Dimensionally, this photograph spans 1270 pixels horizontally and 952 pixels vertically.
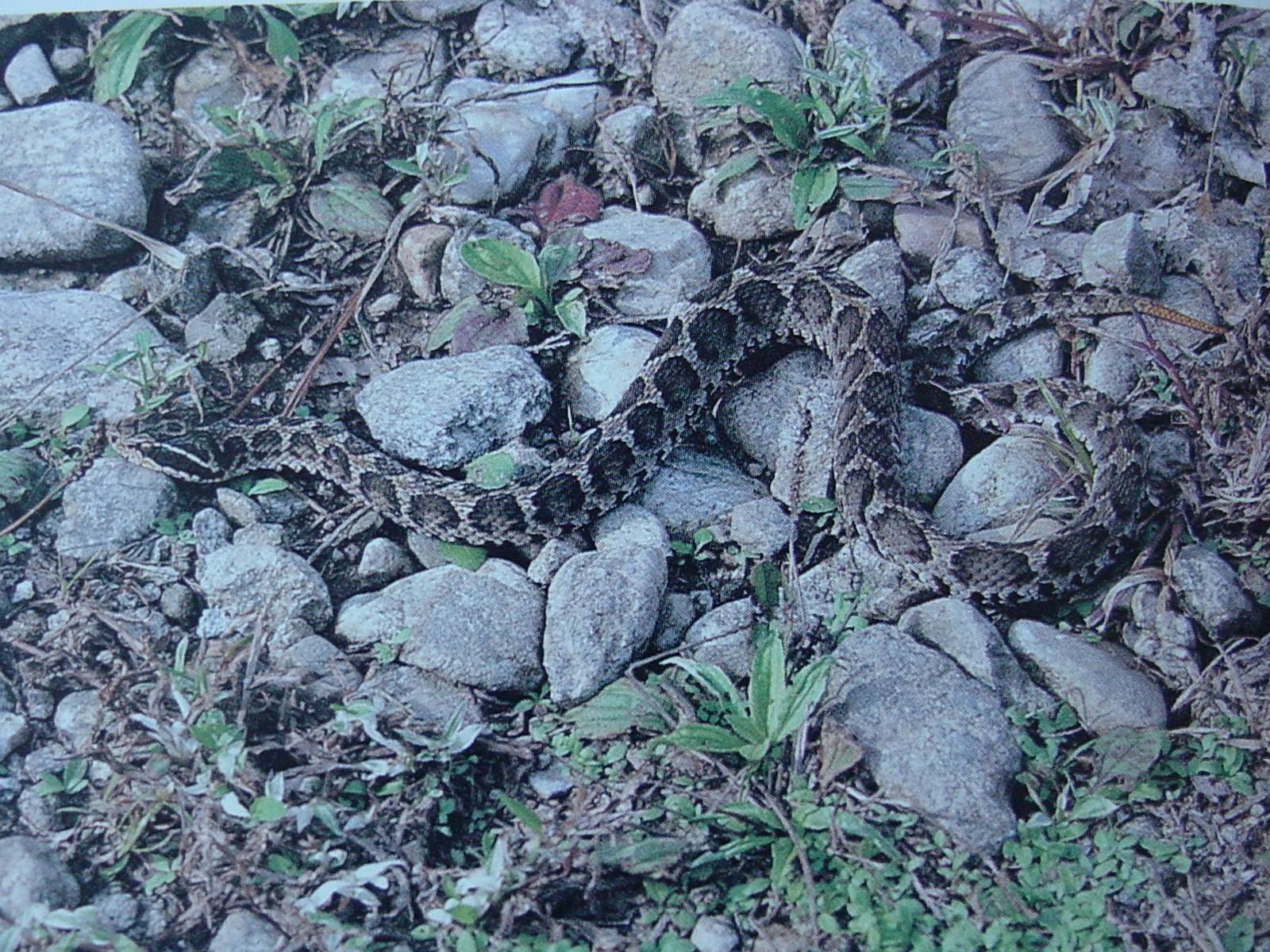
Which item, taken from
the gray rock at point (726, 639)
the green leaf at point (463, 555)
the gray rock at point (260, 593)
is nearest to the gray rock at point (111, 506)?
the gray rock at point (260, 593)

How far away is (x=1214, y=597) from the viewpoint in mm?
2645

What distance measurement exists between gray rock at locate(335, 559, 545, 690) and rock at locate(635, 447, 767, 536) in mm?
451

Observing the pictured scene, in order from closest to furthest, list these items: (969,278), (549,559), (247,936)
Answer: (247,936)
(549,559)
(969,278)

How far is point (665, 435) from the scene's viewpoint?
10.7ft

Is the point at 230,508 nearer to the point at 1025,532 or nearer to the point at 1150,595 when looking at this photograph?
the point at 1025,532

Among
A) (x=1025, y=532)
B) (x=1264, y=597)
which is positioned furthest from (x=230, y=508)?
(x=1264, y=597)

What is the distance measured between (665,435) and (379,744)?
1248mm

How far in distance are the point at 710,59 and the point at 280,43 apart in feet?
4.18

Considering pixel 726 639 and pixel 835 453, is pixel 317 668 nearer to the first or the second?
pixel 726 639

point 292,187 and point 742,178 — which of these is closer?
point 292,187

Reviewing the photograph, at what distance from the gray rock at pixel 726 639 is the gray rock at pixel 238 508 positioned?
1.17 m

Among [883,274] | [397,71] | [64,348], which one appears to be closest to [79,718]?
[64,348]

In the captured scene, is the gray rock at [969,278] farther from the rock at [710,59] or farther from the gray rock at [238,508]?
the gray rock at [238,508]

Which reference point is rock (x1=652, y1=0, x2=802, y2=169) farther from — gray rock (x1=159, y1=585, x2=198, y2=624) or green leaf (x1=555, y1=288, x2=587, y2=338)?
gray rock (x1=159, y1=585, x2=198, y2=624)
